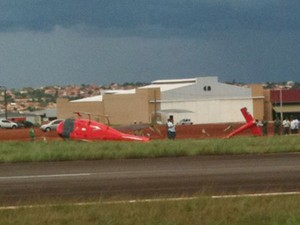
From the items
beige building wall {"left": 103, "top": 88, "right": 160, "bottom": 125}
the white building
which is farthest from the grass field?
beige building wall {"left": 103, "top": 88, "right": 160, "bottom": 125}

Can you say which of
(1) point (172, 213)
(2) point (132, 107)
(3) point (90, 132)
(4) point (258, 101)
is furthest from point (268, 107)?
(1) point (172, 213)

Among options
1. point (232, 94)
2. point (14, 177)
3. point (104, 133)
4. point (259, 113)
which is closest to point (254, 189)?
point (14, 177)

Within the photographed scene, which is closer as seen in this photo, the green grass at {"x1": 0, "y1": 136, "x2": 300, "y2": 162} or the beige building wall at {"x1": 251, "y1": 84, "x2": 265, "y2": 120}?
the green grass at {"x1": 0, "y1": 136, "x2": 300, "y2": 162}

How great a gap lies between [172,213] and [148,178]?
567 cm

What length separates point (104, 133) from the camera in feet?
131

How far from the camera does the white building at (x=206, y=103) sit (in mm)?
99188

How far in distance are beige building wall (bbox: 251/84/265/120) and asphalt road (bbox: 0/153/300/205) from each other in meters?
76.1

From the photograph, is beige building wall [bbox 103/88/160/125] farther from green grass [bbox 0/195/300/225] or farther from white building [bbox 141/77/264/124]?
green grass [bbox 0/195/300/225]

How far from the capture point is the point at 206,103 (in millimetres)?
100875

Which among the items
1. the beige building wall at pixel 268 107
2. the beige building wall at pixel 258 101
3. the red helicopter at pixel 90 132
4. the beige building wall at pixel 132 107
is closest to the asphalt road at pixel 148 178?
the red helicopter at pixel 90 132

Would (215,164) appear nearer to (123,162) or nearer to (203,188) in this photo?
(123,162)

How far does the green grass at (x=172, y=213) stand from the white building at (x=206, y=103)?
81.4m

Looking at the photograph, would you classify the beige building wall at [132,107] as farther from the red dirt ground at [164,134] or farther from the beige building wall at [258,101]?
the red dirt ground at [164,134]

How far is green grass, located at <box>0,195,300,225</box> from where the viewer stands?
10.8 m
